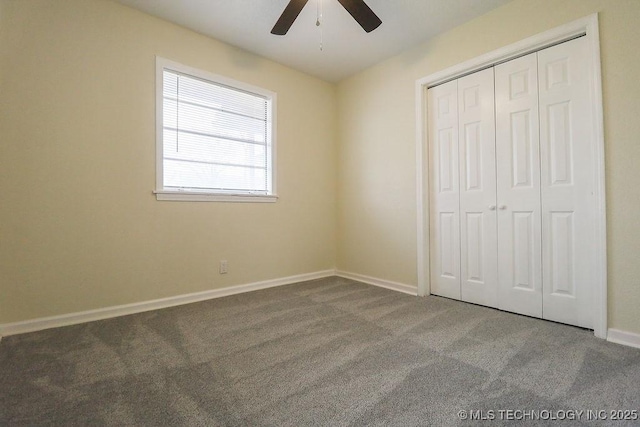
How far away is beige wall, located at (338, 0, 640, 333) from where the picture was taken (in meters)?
1.82

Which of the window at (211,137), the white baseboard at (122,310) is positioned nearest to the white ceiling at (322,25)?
the window at (211,137)

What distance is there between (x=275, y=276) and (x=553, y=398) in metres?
2.58

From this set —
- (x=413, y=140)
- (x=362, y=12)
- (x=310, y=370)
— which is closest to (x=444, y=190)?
(x=413, y=140)

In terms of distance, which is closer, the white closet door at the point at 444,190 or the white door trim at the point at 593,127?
the white door trim at the point at 593,127

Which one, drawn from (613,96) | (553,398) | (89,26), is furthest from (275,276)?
(613,96)

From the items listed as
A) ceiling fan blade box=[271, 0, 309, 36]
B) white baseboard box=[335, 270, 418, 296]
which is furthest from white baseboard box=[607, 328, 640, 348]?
ceiling fan blade box=[271, 0, 309, 36]

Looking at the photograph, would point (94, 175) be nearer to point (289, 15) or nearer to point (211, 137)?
point (211, 137)

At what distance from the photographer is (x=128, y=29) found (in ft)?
7.96

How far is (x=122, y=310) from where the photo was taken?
236 centimetres

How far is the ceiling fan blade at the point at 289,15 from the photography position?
1992 mm

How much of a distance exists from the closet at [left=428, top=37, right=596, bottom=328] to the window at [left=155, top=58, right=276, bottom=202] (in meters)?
1.86

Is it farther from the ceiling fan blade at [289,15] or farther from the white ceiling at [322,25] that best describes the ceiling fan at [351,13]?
the white ceiling at [322,25]

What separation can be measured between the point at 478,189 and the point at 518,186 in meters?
0.31

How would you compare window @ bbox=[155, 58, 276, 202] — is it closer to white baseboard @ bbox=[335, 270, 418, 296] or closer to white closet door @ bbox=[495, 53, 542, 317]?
white baseboard @ bbox=[335, 270, 418, 296]
